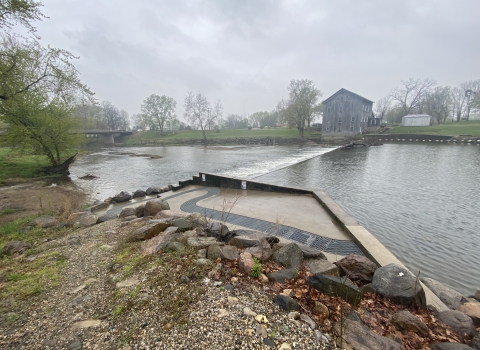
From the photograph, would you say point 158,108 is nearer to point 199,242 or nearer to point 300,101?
point 300,101

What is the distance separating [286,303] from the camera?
264cm

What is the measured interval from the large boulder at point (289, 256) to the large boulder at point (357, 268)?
70 centimetres

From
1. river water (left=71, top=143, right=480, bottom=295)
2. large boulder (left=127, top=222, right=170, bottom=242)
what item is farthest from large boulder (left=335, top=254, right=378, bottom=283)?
large boulder (left=127, top=222, right=170, bottom=242)

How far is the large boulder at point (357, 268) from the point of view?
3564 millimetres

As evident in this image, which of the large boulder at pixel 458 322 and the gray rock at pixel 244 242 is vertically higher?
the gray rock at pixel 244 242

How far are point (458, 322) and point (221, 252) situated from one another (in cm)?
320

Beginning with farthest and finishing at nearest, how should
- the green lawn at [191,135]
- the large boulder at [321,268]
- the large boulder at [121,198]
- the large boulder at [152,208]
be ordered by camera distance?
the green lawn at [191,135] → the large boulder at [121,198] → the large boulder at [152,208] → the large boulder at [321,268]

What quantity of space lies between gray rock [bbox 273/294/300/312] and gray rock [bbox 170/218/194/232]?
302cm

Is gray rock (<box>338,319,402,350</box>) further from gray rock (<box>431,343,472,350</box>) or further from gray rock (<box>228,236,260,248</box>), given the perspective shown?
gray rock (<box>228,236,260,248</box>)

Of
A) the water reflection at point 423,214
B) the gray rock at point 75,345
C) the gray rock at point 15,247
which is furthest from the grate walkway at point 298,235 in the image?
the gray rock at point 15,247

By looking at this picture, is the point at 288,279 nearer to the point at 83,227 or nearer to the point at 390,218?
the point at 390,218

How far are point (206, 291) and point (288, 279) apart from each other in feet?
3.96

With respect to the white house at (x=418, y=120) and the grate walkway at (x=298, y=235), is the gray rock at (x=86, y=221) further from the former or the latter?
the white house at (x=418, y=120)

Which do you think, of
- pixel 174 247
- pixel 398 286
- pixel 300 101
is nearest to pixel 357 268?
pixel 398 286
